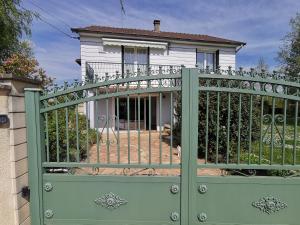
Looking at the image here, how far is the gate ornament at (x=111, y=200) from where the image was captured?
10.2ft

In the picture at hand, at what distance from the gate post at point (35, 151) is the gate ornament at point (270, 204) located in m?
2.76

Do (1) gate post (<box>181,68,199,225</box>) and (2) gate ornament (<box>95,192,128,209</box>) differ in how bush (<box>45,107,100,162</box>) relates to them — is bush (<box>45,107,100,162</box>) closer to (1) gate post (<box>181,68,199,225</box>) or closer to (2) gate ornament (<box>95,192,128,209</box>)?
(2) gate ornament (<box>95,192,128,209</box>)

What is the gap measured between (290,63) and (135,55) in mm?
16236

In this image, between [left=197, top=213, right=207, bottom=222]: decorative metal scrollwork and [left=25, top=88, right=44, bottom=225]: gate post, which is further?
[left=197, top=213, right=207, bottom=222]: decorative metal scrollwork

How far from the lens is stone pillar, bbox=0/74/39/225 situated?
2.78 metres

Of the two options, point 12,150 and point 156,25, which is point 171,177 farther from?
point 156,25

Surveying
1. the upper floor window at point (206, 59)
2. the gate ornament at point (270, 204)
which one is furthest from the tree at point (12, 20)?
the upper floor window at point (206, 59)

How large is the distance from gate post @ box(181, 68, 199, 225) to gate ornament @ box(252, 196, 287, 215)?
846 millimetres

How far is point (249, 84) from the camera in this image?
303 centimetres

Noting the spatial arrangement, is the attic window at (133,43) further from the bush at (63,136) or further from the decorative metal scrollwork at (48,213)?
the decorative metal scrollwork at (48,213)

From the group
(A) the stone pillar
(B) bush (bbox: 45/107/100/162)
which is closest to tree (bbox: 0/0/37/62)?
(B) bush (bbox: 45/107/100/162)

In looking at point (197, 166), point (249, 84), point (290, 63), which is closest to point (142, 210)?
point (197, 166)

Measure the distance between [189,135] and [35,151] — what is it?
76.6 inches

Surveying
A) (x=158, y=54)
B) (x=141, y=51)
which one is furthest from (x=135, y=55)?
(x=158, y=54)
